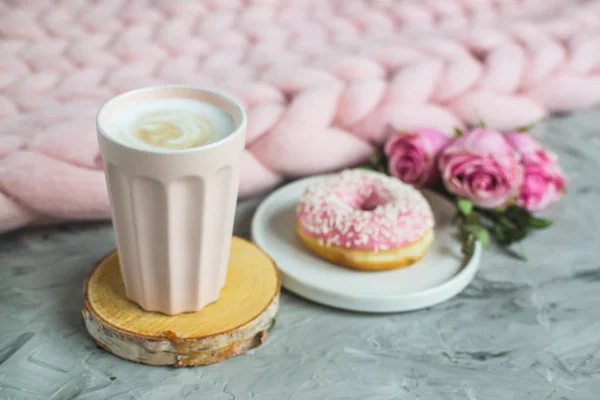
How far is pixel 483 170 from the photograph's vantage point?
2.61ft

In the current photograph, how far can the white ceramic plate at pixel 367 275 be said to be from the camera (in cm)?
69

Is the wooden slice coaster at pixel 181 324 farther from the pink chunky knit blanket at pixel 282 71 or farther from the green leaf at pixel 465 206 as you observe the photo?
the green leaf at pixel 465 206

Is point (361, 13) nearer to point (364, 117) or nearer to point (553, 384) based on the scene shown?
point (364, 117)

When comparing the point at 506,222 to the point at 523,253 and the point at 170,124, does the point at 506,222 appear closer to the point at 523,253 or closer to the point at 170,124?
the point at 523,253

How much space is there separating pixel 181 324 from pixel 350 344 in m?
0.17

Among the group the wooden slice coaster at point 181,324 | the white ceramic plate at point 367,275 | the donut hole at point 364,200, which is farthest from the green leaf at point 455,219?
the wooden slice coaster at point 181,324

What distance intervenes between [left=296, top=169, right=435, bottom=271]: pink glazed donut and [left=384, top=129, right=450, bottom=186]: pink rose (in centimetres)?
9

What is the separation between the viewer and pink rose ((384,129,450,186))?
851 mm

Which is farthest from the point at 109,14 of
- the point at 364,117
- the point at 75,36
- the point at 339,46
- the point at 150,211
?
the point at 150,211

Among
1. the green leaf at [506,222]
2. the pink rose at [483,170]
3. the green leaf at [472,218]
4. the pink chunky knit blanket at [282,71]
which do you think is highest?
the pink chunky knit blanket at [282,71]

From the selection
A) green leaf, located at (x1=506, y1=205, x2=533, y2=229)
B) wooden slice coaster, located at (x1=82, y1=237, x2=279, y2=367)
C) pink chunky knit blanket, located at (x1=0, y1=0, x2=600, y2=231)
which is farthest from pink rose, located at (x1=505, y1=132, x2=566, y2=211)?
wooden slice coaster, located at (x1=82, y1=237, x2=279, y2=367)

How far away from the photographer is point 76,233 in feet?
2.59

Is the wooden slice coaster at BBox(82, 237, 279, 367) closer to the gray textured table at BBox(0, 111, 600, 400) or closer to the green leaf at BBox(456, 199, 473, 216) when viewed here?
the gray textured table at BBox(0, 111, 600, 400)

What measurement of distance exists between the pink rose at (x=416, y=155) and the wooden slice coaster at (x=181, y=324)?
0.93ft
